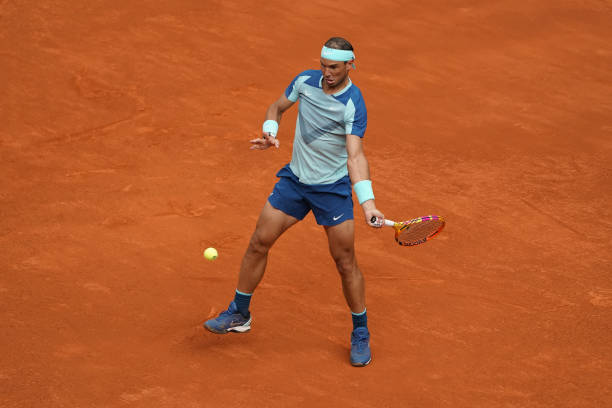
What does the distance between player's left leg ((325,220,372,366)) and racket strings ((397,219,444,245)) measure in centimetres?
35

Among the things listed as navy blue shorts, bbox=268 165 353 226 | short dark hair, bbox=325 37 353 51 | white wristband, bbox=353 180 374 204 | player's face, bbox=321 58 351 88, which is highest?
short dark hair, bbox=325 37 353 51

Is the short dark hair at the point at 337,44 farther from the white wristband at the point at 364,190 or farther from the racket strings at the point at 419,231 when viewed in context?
the racket strings at the point at 419,231

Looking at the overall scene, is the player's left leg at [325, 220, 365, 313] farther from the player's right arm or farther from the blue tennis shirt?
the player's right arm

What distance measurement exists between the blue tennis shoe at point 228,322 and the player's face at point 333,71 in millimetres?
1746

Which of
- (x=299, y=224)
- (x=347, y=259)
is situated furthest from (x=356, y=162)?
(x=299, y=224)

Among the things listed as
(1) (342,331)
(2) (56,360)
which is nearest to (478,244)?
(1) (342,331)

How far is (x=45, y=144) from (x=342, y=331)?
178 inches

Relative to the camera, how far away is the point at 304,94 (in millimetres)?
5586

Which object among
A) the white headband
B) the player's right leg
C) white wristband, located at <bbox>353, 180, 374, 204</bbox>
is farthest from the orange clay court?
the white headband

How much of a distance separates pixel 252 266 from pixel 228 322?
18.0 inches

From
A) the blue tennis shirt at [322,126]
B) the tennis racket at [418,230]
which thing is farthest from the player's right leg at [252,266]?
the tennis racket at [418,230]

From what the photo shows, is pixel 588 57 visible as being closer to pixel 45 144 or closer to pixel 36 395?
pixel 45 144

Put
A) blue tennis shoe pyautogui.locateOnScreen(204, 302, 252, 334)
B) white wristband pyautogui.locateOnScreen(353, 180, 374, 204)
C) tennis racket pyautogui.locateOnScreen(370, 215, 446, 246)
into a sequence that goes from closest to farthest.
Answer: white wristband pyautogui.locateOnScreen(353, 180, 374, 204) → tennis racket pyautogui.locateOnScreen(370, 215, 446, 246) → blue tennis shoe pyautogui.locateOnScreen(204, 302, 252, 334)

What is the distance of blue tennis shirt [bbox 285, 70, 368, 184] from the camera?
541 centimetres
